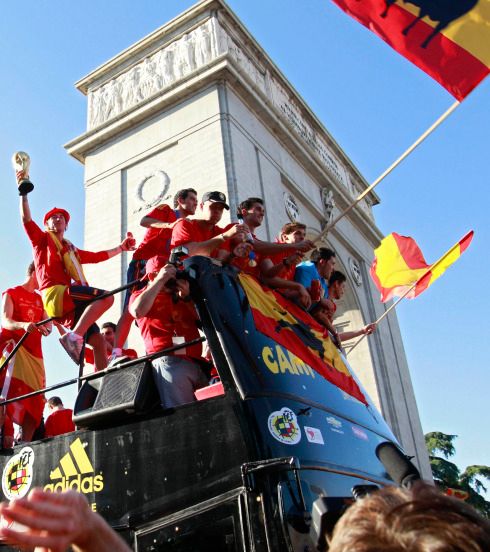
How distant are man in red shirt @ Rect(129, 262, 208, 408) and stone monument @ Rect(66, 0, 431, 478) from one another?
23.4 feet

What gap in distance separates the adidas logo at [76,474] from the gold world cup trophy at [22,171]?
281 centimetres

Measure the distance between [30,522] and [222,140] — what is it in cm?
1146

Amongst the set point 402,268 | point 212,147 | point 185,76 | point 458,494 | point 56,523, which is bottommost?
point 56,523

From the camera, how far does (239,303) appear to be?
3.38 meters

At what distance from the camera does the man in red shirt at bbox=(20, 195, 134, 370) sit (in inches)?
194

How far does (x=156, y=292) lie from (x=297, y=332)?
95 centimetres

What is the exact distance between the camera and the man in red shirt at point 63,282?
4922 mm

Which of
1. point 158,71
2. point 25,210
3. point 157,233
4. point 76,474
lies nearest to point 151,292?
point 76,474

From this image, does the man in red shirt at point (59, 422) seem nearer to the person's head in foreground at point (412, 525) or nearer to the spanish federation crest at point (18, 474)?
the spanish federation crest at point (18, 474)

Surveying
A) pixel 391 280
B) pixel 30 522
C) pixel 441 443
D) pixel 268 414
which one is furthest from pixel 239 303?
pixel 441 443

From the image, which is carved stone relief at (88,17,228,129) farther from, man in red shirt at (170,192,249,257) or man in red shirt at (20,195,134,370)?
man in red shirt at (170,192,249,257)

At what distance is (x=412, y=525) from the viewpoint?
943 mm

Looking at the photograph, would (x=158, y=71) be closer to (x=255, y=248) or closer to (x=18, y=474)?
(x=255, y=248)

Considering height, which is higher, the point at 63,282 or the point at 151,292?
the point at 63,282
